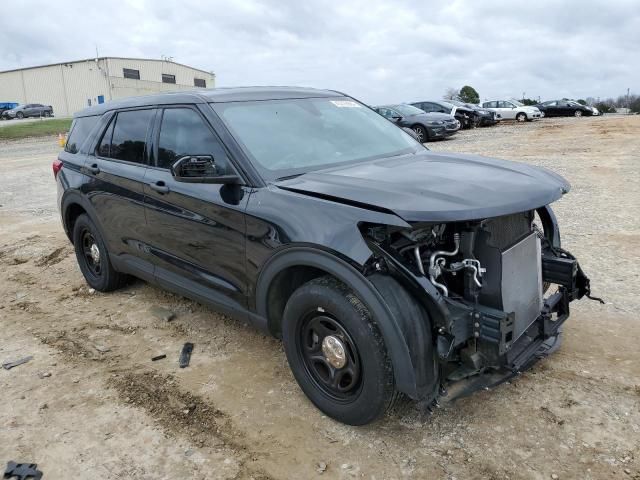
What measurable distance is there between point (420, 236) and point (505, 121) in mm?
31145

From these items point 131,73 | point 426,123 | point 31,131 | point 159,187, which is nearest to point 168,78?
point 131,73

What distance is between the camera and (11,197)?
37.2 ft

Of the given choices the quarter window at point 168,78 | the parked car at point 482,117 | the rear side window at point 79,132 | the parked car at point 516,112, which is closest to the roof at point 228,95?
the rear side window at point 79,132

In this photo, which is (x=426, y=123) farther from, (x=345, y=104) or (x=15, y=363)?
(x=15, y=363)

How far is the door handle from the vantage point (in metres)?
3.86

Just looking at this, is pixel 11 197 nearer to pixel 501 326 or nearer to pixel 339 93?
pixel 339 93

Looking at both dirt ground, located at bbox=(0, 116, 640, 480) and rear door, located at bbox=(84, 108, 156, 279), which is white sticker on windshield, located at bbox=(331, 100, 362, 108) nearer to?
rear door, located at bbox=(84, 108, 156, 279)

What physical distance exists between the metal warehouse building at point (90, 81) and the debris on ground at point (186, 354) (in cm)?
5020

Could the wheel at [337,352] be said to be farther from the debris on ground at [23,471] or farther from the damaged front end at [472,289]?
Answer: the debris on ground at [23,471]

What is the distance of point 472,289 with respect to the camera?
8.93 ft

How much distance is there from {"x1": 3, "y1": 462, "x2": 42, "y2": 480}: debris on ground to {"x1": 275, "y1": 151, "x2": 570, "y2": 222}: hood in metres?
1.96

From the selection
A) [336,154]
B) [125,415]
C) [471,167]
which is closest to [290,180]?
[336,154]

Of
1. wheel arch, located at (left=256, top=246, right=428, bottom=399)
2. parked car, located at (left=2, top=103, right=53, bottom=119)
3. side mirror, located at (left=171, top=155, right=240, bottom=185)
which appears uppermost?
parked car, located at (left=2, top=103, right=53, bottom=119)

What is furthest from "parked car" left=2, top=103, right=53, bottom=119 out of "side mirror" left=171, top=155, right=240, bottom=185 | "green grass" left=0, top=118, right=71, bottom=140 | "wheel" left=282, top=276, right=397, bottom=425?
Answer: "wheel" left=282, top=276, right=397, bottom=425
